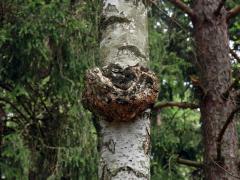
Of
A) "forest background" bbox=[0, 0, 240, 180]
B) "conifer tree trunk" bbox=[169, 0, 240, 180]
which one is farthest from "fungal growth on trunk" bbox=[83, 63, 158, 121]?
"forest background" bbox=[0, 0, 240, 180]

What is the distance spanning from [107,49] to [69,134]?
3.79 metres

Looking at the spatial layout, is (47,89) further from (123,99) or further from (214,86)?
(123,99)

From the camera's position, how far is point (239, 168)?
401 centimetres

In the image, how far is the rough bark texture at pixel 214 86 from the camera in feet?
13.1

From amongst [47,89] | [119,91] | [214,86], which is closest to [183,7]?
[214,86]

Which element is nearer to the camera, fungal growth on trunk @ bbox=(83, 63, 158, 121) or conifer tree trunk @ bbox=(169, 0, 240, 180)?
fungal growth on trunk @ bbox=(83, 63, 158, 121)

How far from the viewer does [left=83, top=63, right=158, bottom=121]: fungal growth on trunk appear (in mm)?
1356

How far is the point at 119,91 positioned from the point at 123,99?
0.08 feet

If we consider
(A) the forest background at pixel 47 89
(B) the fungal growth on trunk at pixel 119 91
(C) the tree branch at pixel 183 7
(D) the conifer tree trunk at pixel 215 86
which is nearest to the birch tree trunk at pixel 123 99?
(B) the fungal growth on trunk at pixel 119 91

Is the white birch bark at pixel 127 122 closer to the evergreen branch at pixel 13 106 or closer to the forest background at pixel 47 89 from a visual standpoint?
the forest background at pixel 47 89

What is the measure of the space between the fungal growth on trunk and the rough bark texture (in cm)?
245

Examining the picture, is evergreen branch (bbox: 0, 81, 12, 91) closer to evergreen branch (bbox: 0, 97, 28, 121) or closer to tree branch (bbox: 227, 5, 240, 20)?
evergreen branch (bbox: 0, 97, 28, 121)

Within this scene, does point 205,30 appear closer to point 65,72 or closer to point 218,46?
point 218,46

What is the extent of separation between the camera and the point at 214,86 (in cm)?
426
